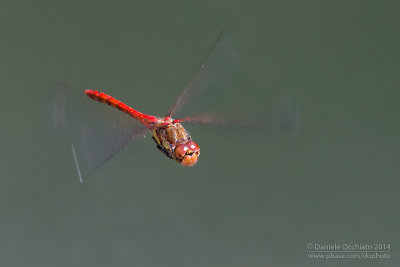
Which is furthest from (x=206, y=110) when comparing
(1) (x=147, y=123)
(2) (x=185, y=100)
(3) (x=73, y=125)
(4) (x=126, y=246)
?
(4) (x=126, y=246)

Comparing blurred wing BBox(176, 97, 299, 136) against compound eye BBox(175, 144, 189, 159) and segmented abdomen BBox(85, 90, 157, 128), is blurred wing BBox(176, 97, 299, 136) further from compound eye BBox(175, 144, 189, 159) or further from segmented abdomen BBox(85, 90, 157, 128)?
segmented abdomen BBox(85, 90, 157, 128)

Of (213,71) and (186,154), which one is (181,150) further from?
(213,71)

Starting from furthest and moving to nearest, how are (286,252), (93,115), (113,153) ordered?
(286,252), (93,115), (113,153)

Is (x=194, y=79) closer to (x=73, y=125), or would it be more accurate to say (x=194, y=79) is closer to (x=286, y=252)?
(x=73, y=125)

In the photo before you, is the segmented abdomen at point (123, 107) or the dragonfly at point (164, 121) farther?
the segmented abdomen at point (123, 107)

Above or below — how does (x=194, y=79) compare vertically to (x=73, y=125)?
above

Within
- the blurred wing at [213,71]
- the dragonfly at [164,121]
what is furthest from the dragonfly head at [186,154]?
the blurred wing at [213,71]

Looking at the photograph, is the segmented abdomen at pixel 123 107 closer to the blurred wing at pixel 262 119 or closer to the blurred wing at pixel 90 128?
the blurred wing at pixel 90 128

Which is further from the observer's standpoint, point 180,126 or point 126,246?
point 126,246
